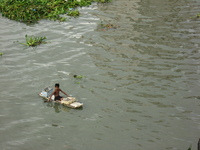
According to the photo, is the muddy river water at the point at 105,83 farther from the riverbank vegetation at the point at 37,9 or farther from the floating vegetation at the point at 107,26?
the riverbank vegetation at the point at 37,9

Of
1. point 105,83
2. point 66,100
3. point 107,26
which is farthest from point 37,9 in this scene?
point 66,100

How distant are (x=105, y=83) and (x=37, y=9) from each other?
11.8m

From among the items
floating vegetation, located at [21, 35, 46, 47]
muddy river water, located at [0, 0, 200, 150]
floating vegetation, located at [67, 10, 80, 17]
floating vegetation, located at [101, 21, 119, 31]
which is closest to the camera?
muddy river water, located at [0, 0, 200, 150]

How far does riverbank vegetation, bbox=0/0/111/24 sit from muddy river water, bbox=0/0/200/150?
0.82 metres

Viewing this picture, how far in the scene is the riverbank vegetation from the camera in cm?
2090

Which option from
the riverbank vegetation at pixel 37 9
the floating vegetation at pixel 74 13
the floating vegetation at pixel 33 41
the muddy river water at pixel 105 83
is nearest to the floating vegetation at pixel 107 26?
the muddy river water at pixel 105 83

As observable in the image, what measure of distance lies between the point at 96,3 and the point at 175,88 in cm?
1538

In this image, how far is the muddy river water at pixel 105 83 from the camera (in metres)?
9.28

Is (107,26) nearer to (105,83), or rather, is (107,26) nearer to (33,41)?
(33,41)

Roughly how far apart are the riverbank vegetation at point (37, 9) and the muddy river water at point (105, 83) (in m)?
0.82

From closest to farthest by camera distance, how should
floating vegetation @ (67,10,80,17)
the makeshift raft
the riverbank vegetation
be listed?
the makeshift raft < the riverbank vegetation < floating vegetation @ (67,10,80,17)

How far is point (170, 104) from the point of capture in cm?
1096

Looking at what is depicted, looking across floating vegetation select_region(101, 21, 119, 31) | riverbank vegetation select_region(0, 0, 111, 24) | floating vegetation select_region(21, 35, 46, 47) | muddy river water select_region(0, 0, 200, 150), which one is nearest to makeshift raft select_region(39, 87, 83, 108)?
muddy river water select_region(0, 0, 200, 150)

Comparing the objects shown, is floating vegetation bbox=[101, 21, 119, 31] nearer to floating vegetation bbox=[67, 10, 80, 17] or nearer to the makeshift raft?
floating vegetation bbox=[67, 10, 80, 17]
